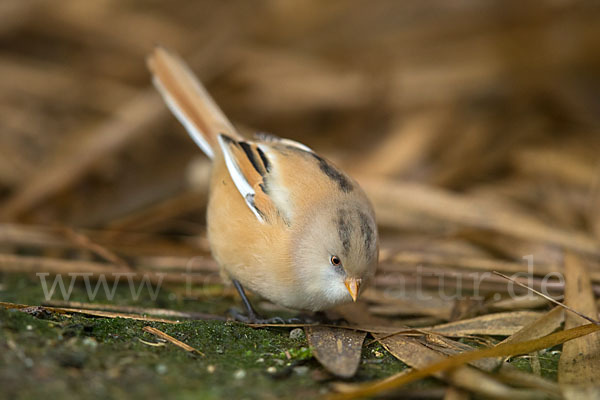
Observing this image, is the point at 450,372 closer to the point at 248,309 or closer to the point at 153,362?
the point at 153,362

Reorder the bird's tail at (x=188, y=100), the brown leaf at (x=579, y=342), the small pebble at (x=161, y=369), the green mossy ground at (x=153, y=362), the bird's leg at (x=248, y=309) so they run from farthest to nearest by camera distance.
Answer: the bird's tail at (x=188, y=100) → the bird's leg at (x=248, y=309) → the brown leaf at (x=579, y=342) → the small pebble at (x=161, y=369) → the green mossy ground at (x=153, y=362)

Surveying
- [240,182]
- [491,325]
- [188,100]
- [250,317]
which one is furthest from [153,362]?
[188,100]

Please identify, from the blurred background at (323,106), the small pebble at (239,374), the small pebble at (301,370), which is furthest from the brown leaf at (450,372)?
the blurred background at (323,106)

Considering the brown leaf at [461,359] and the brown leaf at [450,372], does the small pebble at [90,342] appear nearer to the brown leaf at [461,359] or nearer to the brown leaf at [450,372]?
the brown leaf at [461,359]

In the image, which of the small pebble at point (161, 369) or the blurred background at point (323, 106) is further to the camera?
the blurred background at point (323, 106)

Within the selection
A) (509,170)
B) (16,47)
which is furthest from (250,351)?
(16,47)

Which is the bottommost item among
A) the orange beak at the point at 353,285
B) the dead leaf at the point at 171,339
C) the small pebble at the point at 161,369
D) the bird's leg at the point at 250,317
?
the small pebble at the point at 161,369
